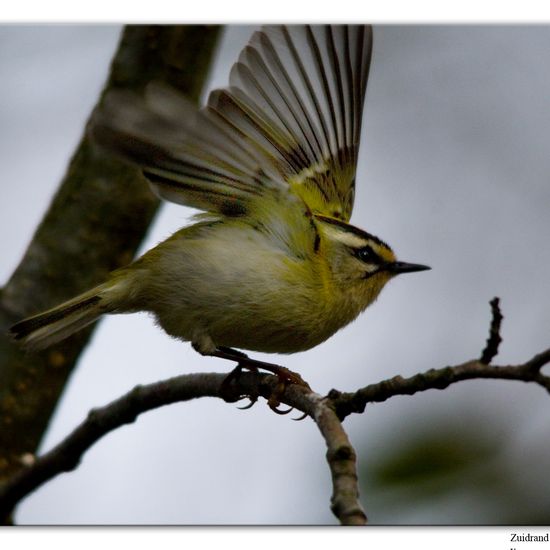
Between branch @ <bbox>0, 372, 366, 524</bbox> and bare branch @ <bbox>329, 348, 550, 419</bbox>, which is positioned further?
branch @ <bbox>0, 372, 366, 524</bbox>

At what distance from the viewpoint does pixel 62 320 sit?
1.74m

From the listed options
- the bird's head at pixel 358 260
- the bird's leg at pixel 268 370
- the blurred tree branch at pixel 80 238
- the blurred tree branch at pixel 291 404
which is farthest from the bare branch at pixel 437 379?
the blurred tree branch at pixel 80 238

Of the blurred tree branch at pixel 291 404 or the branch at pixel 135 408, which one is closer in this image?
the blurred tree branch at pixel 291 404

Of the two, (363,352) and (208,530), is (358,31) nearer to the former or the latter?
(363,352)

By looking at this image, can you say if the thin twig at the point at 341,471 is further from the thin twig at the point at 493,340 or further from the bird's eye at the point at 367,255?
the bird's eye at the point at 367,255

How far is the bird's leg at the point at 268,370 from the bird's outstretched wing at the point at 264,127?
28 cm

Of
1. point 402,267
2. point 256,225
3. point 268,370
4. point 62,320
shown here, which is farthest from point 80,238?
point 402,267

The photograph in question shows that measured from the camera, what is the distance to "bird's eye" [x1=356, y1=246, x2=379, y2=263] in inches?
70.1

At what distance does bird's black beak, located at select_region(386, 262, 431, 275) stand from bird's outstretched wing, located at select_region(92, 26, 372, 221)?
22 centimetres

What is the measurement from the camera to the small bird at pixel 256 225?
5.19 feet

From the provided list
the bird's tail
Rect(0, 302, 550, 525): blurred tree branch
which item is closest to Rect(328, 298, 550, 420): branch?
Rect(0, 302, 550, 525): blurred tree branch

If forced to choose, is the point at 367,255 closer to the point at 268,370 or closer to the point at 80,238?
the point at 268,370

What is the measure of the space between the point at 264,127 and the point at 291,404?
64 centimetres

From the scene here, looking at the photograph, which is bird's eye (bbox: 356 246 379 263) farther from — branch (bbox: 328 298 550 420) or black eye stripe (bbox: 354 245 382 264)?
branch (bbox: 328 298 550 420)
